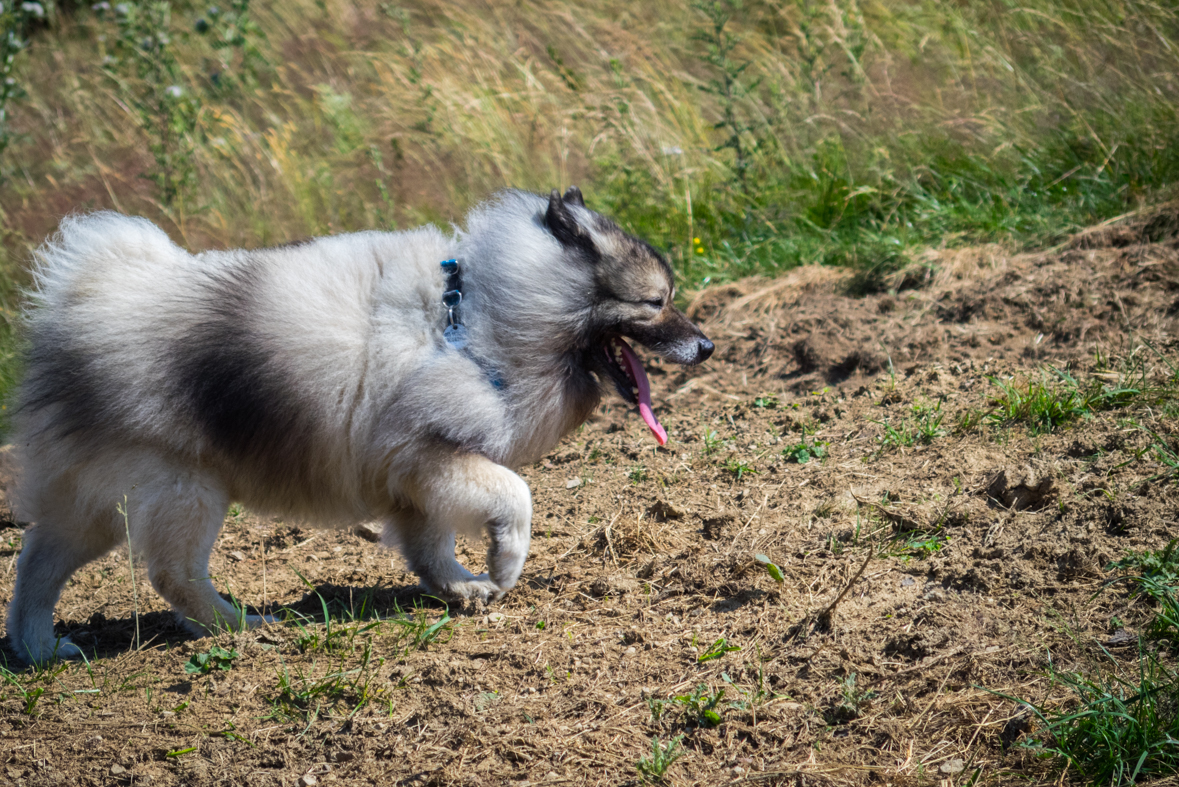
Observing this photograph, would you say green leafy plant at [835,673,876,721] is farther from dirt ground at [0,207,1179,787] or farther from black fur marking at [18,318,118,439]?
black fur marking at [18,318,118,439]

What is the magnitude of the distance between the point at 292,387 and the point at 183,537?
2.51 feet

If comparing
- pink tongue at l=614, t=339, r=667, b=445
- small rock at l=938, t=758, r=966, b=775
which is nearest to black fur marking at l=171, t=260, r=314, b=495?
pink tongue at l=614, t=339, r=667, b=445

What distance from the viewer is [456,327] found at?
3.67 m

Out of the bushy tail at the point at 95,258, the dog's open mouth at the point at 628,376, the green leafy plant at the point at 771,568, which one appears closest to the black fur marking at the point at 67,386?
the bushy tail at the point at 95,258

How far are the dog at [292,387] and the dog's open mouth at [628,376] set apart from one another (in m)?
0.18

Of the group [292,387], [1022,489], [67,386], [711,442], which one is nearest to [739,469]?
[711,442]

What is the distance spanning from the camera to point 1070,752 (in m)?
2.40

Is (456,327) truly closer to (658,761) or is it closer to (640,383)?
(640,383)

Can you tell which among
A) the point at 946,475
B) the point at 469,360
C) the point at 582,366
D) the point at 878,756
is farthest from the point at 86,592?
the point at 946,475

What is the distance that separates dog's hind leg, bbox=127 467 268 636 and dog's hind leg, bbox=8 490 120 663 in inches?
13.9

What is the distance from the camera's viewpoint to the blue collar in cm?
364

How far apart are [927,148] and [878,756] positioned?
549cm

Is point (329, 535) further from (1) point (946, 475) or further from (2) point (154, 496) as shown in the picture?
(1) point (946, 475)

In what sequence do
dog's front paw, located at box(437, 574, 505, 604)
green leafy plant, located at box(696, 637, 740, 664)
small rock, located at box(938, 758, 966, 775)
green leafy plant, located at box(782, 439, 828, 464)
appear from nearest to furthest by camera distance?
small rock, located at box(938, 758, 966, 775)
green leafy plant, located at box(696, 637, 740, 664)
dog's front paw, located at box(437, 574, 505, 604)
green leafy plant, located at box(782, 439, 828, 464)
